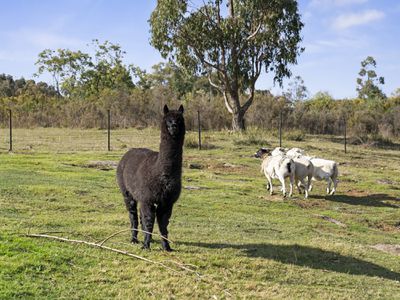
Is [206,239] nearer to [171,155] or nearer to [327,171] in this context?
[171,155]

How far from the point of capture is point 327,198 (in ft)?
55.3

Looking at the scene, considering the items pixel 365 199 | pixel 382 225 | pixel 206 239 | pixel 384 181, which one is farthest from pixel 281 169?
pixel 206 239

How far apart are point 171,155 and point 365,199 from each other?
35.1 feet

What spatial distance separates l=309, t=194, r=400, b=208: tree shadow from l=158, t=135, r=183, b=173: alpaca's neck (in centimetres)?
965

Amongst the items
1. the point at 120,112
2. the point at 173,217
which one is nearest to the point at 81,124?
the point at 120,112

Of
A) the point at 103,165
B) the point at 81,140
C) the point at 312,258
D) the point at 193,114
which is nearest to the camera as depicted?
the point at 312,258

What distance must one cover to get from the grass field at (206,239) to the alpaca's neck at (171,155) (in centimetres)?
132

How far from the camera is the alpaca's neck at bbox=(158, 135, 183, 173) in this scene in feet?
26.7

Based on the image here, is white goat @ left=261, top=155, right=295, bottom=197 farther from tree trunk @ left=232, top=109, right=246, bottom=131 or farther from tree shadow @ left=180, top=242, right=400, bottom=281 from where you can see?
tree trunk @ left=232, top=109, right=246, bottom=131

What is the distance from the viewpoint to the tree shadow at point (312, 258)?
8.87m

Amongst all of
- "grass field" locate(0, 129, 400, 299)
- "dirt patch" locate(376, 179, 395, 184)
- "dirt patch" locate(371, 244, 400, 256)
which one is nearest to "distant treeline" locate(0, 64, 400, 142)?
"dirt patch" locate(376, 179, 395, 184)

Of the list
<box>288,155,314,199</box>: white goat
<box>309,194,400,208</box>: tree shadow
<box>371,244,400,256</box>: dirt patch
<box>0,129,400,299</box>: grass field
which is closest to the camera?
<box>0,129,400,299</box>: grass field

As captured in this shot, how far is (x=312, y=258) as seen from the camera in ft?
30.5

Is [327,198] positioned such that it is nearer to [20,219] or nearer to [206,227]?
[206,227]
